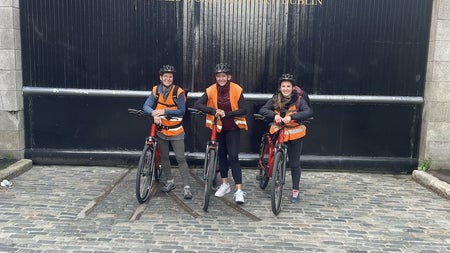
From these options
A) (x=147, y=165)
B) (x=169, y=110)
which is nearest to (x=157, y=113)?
(x=169, y=110)

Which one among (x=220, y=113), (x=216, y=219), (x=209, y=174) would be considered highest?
(x=220, y=113)

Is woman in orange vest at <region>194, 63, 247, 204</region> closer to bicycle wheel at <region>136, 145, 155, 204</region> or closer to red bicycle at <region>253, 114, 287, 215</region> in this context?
red bicycle at <region>253, 114, 287, 215</region>

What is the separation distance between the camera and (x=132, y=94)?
735 cm

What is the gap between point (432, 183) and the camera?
6578 mm

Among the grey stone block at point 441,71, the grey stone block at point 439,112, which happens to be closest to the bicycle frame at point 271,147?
the grey stone block at point 439,112

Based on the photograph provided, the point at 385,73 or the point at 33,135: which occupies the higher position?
the point at 385,73

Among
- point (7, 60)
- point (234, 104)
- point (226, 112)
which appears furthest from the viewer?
point (7, 60)

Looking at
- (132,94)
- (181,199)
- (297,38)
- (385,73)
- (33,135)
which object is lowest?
(181,199)

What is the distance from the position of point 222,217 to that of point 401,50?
4.32 meters

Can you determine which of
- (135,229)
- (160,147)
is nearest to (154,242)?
(135,229)

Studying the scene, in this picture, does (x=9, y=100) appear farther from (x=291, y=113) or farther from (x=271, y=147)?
(x=291, y=113)

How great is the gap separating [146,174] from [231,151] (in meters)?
1.16

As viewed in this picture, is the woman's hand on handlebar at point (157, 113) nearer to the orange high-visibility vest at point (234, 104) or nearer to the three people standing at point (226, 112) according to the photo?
the three people standing at point (226, 112)

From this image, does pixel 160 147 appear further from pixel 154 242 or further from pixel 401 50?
pixel 401 50
